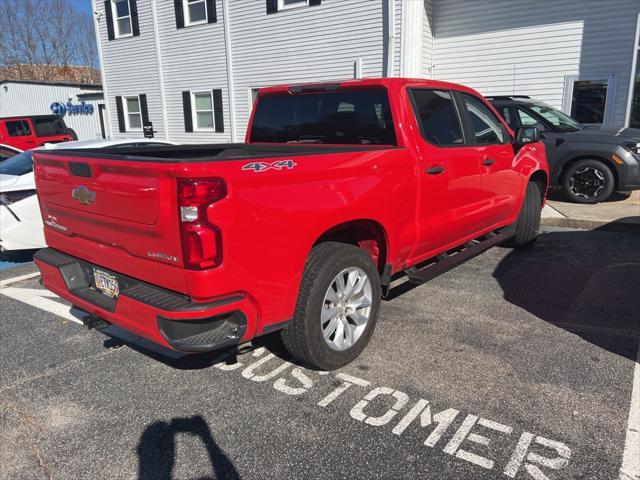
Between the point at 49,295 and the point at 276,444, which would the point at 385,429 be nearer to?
the point at 276,444

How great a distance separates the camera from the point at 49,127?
1759 cm

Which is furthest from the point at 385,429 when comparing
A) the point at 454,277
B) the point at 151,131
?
the point at 151,131

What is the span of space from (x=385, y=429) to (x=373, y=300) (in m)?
1.01

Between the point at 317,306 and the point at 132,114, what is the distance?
61.9 feet

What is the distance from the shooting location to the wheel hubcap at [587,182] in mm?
8414

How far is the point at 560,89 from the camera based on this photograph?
1150cm

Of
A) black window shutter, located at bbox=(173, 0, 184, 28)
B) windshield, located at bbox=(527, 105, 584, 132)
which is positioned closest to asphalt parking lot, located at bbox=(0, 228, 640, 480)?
windshield, located at bbox=(527, 105, 584, 132)

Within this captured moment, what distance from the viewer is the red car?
16.8 m

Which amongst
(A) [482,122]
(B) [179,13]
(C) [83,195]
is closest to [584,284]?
(A) [482,122]

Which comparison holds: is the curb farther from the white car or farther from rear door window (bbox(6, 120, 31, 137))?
rear door window (bbox(6, 120, 31, 137))

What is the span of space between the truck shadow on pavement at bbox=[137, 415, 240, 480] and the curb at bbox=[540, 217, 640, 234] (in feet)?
20.9

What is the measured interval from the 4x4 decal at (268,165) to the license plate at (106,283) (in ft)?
3.63

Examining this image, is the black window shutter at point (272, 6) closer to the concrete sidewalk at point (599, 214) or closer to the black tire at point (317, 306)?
the concrete sidewalk at point (599, 214)

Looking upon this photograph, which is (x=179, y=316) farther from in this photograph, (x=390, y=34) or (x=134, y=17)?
(x=134, y=17)
